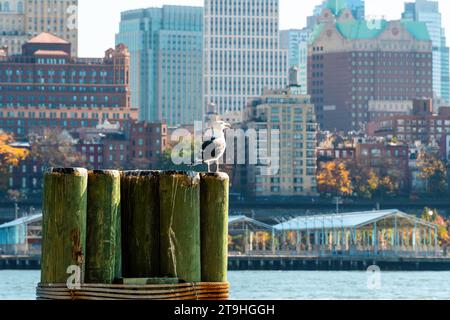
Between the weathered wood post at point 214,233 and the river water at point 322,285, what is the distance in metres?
56.0

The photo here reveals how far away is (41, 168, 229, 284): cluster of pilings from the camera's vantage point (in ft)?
40.4

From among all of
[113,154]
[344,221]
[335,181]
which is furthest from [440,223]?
[113,154]

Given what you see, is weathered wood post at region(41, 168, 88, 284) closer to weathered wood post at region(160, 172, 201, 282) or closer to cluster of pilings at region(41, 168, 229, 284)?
cluster of pilings at region(41, 168, 229, 284)

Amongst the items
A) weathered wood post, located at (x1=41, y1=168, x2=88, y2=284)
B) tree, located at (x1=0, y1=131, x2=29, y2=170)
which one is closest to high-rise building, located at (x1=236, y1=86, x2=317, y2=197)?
tree, located at (x1=0, y1=131, x2=29, y2=170)

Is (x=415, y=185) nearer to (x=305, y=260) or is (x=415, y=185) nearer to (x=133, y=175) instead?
(x=305, y=260)

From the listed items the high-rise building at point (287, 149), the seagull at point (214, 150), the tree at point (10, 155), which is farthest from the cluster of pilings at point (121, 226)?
the tree at point (10, 155)

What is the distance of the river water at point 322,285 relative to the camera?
80.3 meters

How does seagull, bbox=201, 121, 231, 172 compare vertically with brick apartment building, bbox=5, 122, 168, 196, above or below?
below

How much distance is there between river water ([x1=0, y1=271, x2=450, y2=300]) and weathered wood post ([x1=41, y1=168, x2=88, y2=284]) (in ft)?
185

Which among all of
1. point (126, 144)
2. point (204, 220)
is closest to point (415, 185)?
point (126, 144)

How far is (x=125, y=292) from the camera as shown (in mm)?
12062

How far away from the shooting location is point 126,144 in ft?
635
